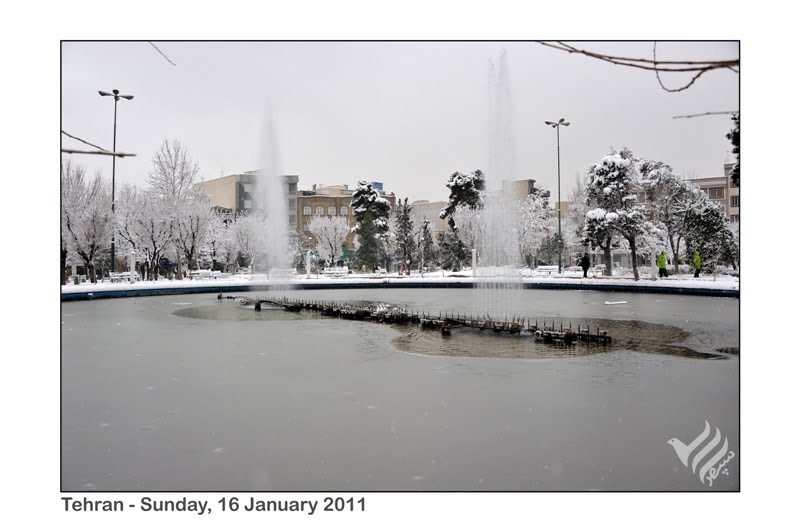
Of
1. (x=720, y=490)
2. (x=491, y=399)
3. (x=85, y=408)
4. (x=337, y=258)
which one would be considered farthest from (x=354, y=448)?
(x=337, y=258)

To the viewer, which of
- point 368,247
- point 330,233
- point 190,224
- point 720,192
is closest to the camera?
point 720,192

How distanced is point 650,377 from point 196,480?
5.07m

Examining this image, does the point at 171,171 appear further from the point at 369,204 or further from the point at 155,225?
the point at 369,204

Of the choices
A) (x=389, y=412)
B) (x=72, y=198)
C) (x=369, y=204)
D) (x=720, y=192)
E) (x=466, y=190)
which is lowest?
(x=389, y=412)

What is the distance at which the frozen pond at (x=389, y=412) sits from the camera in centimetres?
381

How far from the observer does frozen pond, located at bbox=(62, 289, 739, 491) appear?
3.81m

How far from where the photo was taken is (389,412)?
516 centimetres

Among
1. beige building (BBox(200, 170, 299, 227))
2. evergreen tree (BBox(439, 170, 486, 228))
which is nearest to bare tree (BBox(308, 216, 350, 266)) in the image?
beige building (BBox(200, 170, 299, 227))


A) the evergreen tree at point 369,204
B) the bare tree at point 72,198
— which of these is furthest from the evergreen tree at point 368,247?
the bare tree at point 72,198

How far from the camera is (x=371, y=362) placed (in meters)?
7.67

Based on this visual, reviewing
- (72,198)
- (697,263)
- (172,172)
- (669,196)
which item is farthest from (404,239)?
(72,198)

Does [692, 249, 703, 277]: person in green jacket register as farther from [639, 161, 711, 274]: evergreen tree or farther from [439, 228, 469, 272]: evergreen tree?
[439, 228, 469, 272]: evergreen tree

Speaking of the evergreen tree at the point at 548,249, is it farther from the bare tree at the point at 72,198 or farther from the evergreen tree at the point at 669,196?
the bare tree at the point at 72,198
